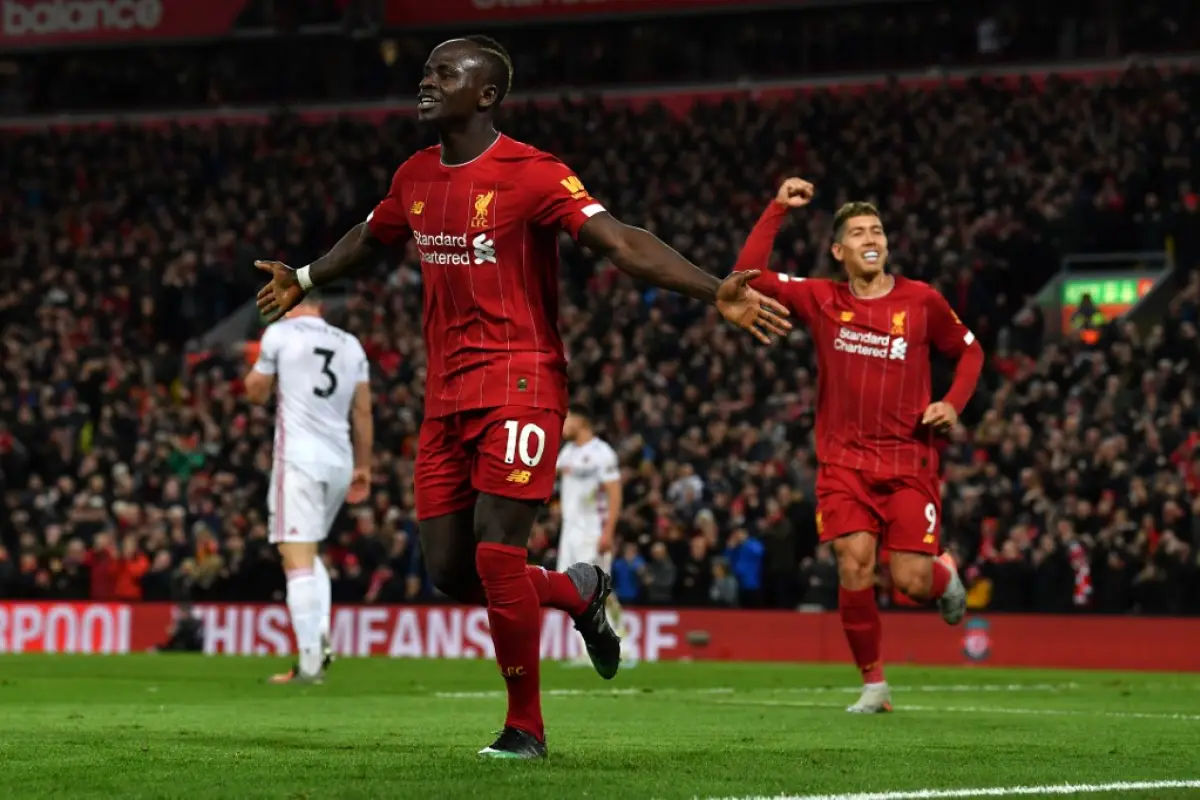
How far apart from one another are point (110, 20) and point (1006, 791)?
36.9 metres

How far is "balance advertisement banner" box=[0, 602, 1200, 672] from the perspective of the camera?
66.2 feet

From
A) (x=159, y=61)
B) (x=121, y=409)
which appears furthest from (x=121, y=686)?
(x=159, y=61)

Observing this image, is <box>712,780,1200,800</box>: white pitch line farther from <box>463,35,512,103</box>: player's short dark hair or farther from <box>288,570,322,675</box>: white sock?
<box>288,570,322,675</box>: white sock

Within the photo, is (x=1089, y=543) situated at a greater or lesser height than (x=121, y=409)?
lesser

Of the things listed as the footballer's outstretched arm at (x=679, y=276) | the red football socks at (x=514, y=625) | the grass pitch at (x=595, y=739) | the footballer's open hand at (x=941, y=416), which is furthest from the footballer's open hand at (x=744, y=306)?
the footballer's open hand at (x=941, y=416)

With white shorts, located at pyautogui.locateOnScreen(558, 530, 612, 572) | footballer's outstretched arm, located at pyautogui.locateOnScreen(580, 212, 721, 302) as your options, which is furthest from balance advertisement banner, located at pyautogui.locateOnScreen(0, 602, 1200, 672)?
footballer's outstretched arm, located at pyautogui.locateOnScreen(580, 212, 721, 302)

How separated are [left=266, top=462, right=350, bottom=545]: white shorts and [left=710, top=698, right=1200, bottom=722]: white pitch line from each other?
3133 millimetres

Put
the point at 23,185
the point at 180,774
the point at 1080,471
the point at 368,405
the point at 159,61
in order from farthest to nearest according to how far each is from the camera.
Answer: the point at 159,61 → the point at 23,185 → the point at 1080,471 → the point at 368,405 → the point at 180,774

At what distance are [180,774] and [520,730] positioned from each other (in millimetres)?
1296

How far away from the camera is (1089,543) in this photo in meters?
21.2

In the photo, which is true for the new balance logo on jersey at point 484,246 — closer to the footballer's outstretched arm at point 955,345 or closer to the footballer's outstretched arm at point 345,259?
the footballer's outstretched arm at point 345,259

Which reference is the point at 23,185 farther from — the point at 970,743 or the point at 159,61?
the point at 970,743

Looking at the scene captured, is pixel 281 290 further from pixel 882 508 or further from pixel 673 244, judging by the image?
pixel 673 244

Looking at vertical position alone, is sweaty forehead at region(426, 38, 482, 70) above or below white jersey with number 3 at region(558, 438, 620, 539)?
above
